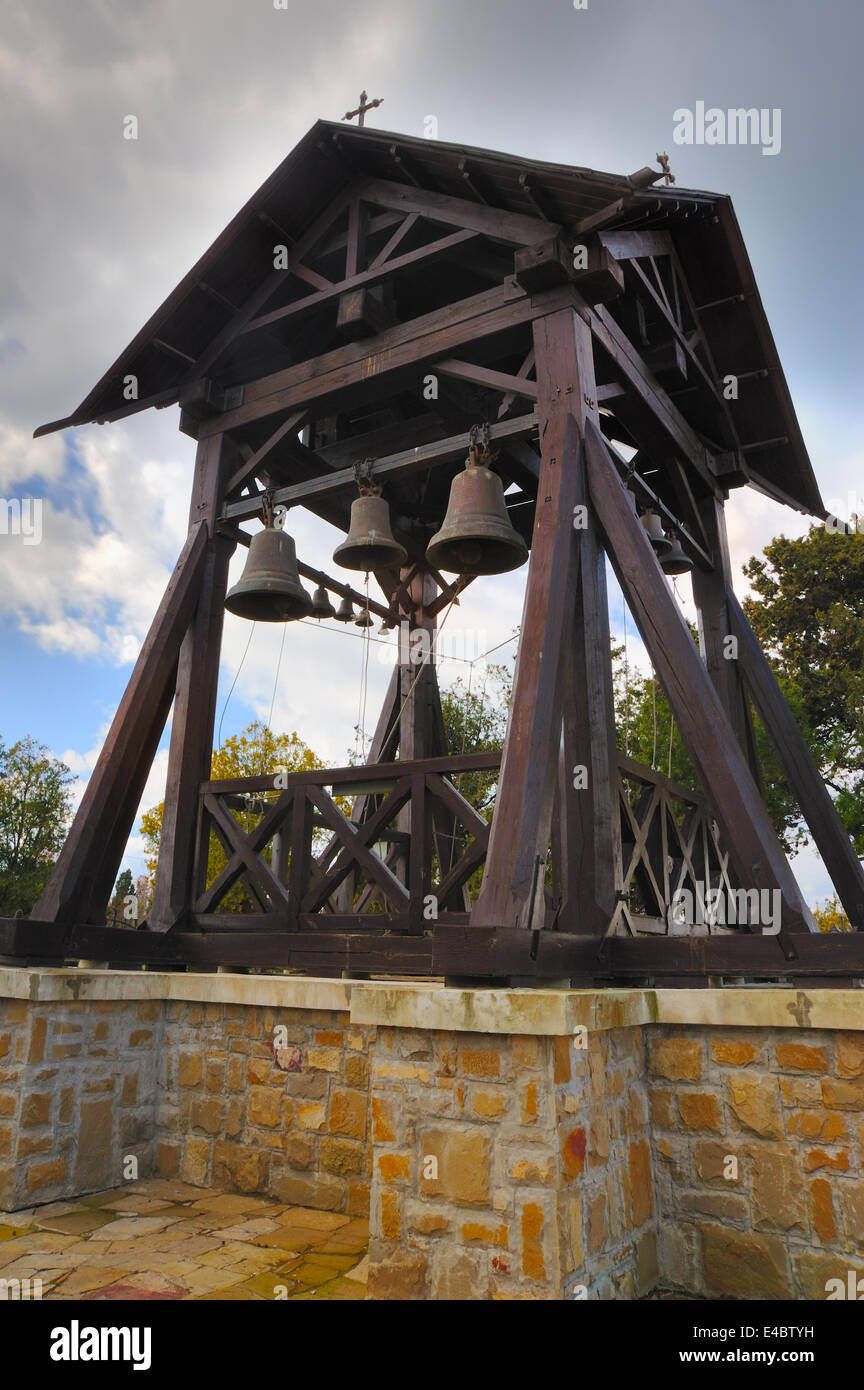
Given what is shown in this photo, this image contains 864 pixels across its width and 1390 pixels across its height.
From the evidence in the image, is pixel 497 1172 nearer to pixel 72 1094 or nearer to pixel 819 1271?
pixel 819 1271

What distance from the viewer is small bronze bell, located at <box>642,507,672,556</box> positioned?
634cm

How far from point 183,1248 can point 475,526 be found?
3.79 meters

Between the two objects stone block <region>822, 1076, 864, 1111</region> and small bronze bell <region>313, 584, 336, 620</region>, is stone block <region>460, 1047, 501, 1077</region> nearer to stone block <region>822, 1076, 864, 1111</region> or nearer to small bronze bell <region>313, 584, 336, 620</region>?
stone block <region>822, 1076, 864, 1111</region>

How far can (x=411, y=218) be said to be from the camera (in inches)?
233

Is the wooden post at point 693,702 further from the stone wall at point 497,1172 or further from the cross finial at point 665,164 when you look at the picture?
the cross finial at point 665,164

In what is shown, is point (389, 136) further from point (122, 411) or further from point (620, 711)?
point (620, 711)

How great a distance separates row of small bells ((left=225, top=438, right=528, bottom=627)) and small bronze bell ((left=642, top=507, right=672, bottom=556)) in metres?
0.97

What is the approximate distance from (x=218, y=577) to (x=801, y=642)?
15.5 metres

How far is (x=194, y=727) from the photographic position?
605cm

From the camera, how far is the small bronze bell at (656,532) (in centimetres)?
634

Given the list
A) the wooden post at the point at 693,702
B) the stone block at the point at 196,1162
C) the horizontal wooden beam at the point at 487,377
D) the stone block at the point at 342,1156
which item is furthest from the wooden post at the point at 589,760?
the stone block at the point at 196,1162

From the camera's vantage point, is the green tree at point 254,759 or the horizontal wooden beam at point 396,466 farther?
the green tree at point 254,759

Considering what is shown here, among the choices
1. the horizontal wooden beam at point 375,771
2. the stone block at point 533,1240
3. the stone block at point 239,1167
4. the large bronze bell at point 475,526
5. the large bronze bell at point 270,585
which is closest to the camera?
the stone block at point 533,1240
